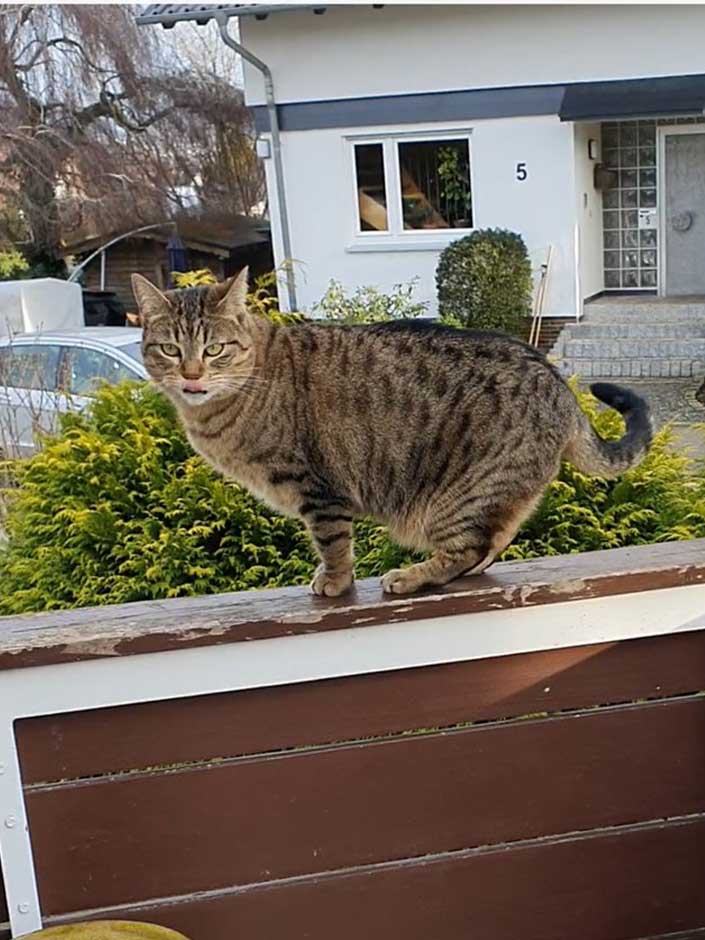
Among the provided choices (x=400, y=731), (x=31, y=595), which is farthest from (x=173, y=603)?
(x=31, y=595)

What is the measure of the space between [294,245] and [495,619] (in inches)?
370

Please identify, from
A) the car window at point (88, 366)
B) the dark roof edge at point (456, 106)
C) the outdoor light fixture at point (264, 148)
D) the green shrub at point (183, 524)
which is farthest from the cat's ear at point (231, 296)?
the outdoor light fixture at point (264, 148)

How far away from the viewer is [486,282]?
361 inches

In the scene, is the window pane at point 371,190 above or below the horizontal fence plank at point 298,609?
above

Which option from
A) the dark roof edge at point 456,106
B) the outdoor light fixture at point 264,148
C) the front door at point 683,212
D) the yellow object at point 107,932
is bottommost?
the yellow object at point 107,932

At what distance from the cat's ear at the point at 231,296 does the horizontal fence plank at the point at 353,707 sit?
60cm

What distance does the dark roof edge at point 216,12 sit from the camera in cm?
904

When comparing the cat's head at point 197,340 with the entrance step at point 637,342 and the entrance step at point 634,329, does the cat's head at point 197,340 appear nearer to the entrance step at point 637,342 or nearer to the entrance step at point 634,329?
the entrance step at point 637,342

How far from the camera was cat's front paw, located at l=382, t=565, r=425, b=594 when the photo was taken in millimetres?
1393

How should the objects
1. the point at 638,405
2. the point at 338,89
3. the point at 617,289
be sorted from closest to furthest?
the point at 638,405
the point at 338,89
the point at 617,289

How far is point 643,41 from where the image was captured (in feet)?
29.6

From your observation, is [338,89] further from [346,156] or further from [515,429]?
[515,429]

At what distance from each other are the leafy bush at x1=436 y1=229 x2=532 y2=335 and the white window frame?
56 centimetres

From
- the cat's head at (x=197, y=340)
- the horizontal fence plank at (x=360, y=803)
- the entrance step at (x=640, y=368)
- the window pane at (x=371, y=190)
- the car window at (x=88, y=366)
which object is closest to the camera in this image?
the horizontal fence plank at (x=360, y=803)
